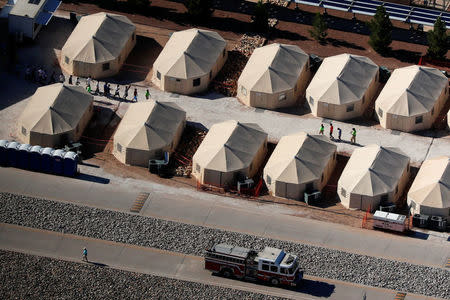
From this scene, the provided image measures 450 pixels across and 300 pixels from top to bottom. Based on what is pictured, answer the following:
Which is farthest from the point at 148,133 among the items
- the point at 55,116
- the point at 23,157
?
the point at 23,157

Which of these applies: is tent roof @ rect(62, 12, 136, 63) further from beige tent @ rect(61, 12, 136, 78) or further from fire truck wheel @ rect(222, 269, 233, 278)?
fire truck wheel @ rect(222, 269, 233, 278)

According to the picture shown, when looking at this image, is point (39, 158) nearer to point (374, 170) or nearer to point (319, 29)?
point (374, 170)

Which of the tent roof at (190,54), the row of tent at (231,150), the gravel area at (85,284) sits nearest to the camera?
the gravel area at (85,284)

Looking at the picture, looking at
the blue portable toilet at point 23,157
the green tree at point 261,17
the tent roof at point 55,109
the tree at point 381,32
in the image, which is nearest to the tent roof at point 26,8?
the tent roof at point 55,109

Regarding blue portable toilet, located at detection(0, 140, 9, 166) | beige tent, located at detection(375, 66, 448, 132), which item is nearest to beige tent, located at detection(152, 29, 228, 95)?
beige tent, located at detection(375, 66, 448, 132)

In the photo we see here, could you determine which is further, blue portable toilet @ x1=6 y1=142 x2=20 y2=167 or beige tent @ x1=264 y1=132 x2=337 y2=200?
blue portable toilet @ x1=6 y1=142 x2=20 y2=167

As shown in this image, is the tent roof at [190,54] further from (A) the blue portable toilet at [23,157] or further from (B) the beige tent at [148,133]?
(A) the blue portable toilet at [23,157]

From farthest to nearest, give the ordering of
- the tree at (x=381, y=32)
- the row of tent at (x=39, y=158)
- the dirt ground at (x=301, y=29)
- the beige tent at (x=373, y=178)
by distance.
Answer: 1. the dirt ground at (x=301, y=29)
2. the tree at (x=381, y=32)
3. the row of tent at (x=39, y=158)
4. the beige tent at (x=373, y=178)
